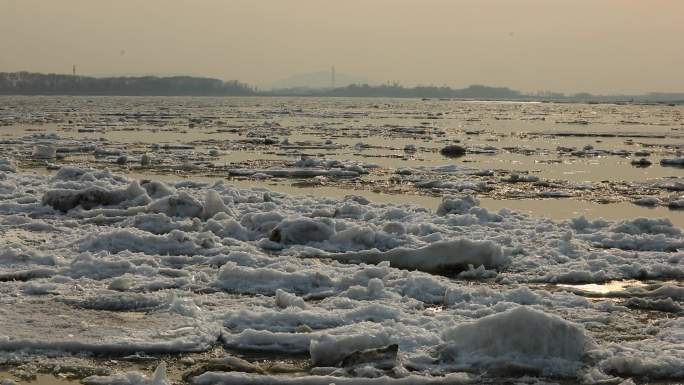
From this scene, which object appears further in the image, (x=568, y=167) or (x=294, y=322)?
(x=568, y=167)

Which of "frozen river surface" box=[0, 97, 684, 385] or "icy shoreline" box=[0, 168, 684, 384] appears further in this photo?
"icy shoreline" box=[0, 168, 684, 384]

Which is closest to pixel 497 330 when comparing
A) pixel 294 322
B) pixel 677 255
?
pixel 294 322

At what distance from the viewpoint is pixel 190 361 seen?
6.72m

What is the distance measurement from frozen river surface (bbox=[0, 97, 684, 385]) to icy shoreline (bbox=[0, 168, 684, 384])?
3 centimetres

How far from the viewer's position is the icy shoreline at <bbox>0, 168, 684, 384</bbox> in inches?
270

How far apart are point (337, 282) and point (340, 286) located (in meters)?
0.08

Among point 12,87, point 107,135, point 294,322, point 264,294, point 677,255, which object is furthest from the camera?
point 12,87

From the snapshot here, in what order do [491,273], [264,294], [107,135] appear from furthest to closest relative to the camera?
[107,135] → [491,273] → [264,294]

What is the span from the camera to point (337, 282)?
9.36 metres

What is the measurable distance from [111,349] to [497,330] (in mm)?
3297

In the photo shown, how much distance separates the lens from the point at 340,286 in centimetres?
930

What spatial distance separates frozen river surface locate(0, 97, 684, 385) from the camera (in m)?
6.70

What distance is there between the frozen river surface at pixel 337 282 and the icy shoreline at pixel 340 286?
0.03 metres

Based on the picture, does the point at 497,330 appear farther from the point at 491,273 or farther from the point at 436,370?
the point at 491,273
